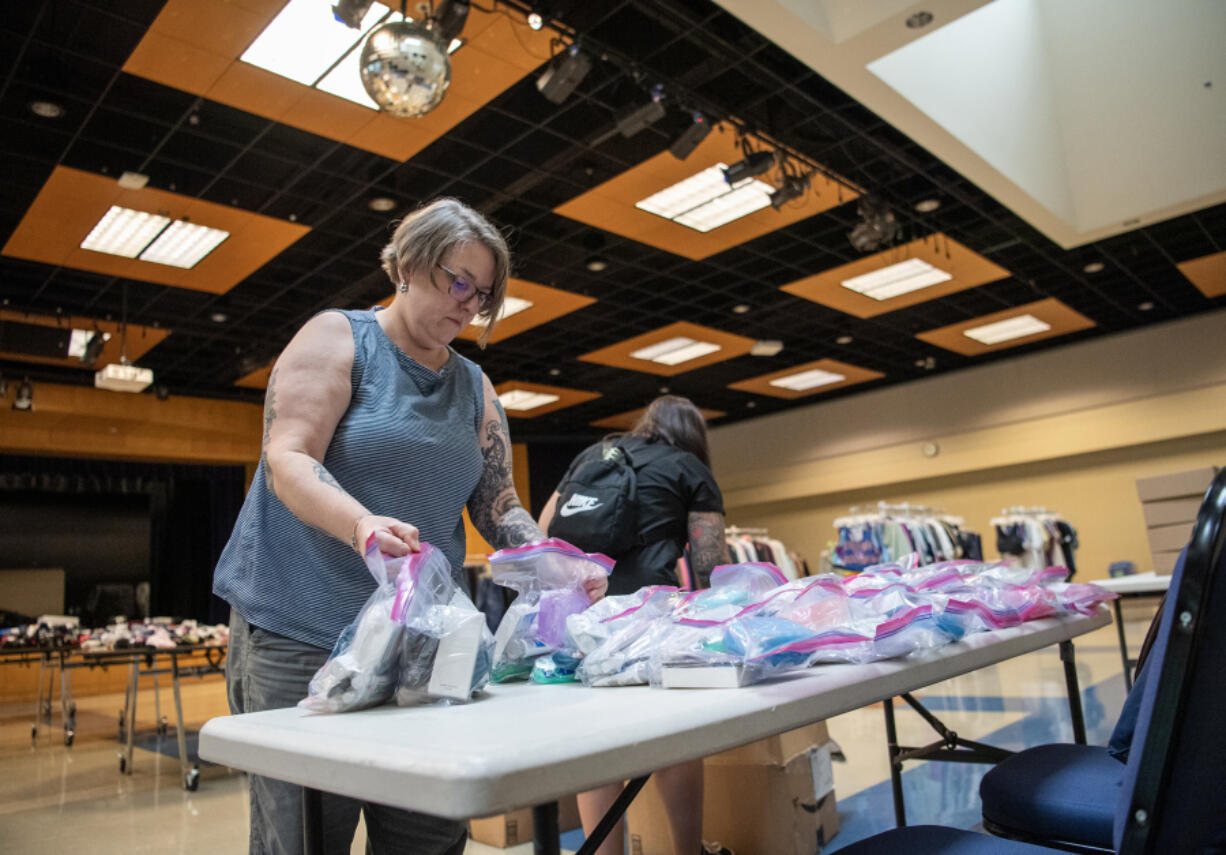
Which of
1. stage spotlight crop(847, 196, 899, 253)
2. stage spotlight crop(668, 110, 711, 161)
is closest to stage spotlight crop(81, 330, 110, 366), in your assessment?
stage spotlight crop(668, 110, 711, 161)

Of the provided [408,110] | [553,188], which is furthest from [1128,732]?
[553,188]

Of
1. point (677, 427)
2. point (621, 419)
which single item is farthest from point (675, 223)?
point (621, 419)

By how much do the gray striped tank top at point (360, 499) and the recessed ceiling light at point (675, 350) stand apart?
8.49 metres

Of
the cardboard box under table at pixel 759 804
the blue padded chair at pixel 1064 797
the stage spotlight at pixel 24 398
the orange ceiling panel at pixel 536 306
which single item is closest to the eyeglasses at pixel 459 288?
the blue padded chair at pixel 1064 797

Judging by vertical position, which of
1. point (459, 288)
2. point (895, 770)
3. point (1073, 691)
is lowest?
point (895, 770)

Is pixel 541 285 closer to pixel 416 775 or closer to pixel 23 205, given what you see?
pixel 23 205

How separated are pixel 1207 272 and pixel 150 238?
10.1 metres

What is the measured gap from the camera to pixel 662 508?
7.39ft

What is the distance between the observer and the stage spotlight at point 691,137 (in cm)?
517

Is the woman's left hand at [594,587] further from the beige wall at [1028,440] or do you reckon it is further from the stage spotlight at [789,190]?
the beige wall at [1028,440]

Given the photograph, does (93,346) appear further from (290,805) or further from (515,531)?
(290,805)

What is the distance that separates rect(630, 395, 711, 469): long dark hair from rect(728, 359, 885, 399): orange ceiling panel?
9271 millimetres

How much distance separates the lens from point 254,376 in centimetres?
1034

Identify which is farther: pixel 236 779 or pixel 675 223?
pixel 675 223
